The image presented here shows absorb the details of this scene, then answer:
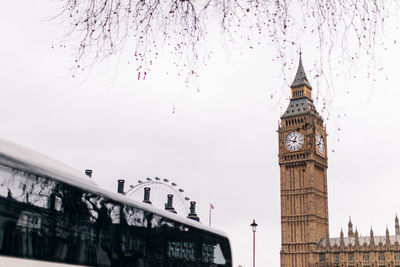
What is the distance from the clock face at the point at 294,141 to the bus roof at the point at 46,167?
78893 millimetres

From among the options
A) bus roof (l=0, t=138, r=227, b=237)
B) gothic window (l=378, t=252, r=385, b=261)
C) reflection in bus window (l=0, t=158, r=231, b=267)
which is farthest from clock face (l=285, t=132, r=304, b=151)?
bus roof (l=0, t=138, r=227, b=237)

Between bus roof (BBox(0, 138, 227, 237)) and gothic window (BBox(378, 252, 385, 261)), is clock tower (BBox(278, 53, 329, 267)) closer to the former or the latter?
gothic window (BBox(378, 252, 385, 261))

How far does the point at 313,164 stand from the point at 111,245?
81.0m

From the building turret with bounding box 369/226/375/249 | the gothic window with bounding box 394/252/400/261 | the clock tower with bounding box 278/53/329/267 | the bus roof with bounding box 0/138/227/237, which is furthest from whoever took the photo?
the clock tower with bounding box 278/53/329/267

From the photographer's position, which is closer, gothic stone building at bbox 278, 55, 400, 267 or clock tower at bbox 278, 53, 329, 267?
gothic stone building at bbox 278, 55, 400, 267

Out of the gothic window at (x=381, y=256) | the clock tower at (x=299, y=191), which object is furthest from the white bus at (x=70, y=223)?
the clock tower at (x=299, y=191)

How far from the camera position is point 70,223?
8.60 m

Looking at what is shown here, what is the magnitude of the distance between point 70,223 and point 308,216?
81.2 m

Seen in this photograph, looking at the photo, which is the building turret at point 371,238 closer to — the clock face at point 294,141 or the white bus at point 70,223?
the clock face at point 294,141

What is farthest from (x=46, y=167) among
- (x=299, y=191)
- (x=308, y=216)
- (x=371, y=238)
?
(x=299, y=191)

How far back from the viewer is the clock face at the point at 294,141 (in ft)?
289

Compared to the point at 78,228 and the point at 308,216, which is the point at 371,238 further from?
the point at 78,228

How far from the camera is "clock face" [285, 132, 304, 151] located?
8794cm

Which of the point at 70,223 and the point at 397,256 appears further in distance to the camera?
the point at 397,256
